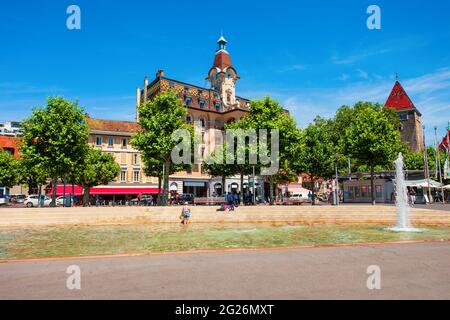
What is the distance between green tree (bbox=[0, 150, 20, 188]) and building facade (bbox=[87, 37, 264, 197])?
10885 mm

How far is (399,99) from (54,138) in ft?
322

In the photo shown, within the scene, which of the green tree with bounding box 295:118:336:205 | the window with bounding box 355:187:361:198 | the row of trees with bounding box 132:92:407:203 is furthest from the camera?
the window with bounding box 355:187:361:198

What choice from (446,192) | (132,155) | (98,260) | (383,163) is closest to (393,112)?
(446,192)

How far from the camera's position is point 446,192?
58.6 metres

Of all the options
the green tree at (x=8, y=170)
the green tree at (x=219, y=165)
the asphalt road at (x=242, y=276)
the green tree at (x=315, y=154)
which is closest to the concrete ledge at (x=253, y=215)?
the asphalt road at (x=242, y=276)

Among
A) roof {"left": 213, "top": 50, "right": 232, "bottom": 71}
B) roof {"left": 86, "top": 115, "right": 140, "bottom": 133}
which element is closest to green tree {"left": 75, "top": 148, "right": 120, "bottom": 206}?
roof {"left": 86, "top": 115, "right": 140, "bottom": 133}

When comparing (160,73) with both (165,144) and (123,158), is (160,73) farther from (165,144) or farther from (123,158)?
(165,144)

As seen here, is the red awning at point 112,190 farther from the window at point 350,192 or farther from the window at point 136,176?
the window at point 350,192

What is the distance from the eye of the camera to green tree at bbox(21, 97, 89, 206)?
90.5ft

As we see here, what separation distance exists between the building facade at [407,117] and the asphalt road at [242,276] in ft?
305

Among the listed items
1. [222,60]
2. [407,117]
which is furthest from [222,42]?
[407,117]

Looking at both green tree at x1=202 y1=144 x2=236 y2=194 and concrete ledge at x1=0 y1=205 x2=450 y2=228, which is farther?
green tree at x1=202 y1=144 x2=236 y2=194

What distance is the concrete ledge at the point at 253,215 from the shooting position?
2108 cm

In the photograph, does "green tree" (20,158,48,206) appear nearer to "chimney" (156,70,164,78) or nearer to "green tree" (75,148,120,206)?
"green tree" (75,148,120,206)
